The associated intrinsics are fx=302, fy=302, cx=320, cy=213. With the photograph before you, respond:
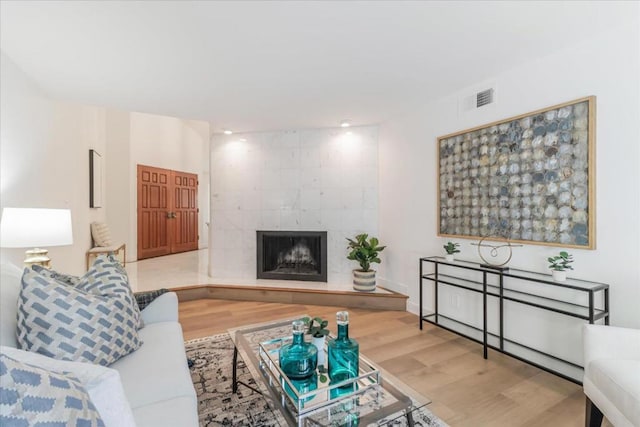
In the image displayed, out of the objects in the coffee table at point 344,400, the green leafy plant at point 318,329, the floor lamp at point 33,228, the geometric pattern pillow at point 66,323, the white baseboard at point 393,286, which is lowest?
the white baseboard at point 393,286

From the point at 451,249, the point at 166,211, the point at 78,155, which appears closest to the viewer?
the point at 451,249

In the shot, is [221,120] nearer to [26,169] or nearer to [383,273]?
[26,169]

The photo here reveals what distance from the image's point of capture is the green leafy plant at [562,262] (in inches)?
80.4

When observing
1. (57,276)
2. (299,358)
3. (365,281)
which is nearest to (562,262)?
(299,358)

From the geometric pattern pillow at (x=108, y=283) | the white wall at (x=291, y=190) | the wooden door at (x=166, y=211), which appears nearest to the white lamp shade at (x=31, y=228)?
the geometric pattern pillow at (x=108, y=283)

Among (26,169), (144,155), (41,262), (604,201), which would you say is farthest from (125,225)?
(604,201)

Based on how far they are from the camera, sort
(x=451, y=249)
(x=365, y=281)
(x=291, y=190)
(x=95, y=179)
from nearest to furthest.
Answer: (x=451, y=249) → (x=365, y=281) → (x=291, y=190) → (x=95, y=179)

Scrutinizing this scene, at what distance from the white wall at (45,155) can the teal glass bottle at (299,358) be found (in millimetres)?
2522

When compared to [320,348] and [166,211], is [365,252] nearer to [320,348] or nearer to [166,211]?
[320,348]

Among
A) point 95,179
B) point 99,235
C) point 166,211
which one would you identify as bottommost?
point 99,235

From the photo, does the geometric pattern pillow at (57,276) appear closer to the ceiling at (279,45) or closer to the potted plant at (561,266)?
the ceiling at (279,45)

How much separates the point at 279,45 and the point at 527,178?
2.11 m

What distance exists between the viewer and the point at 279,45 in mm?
2113

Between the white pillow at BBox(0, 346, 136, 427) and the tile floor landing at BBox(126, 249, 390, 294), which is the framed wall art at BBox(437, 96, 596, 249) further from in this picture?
the white pillow at BBox(0, 346, 136, 427)
